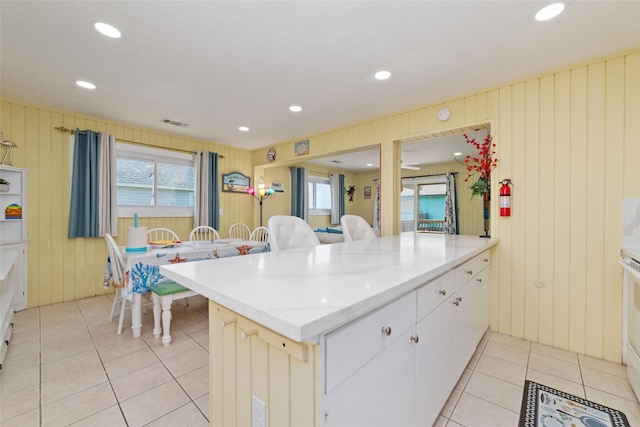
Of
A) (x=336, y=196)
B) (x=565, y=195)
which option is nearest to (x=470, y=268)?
(x=565, y=195)

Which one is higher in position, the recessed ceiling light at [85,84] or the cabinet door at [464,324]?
the recessed ceiling light at [85,84]

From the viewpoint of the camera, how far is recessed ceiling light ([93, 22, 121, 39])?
6.01 ft

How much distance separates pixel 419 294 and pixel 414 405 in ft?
1.54

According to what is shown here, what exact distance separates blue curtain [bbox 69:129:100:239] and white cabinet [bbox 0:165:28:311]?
0.45 m

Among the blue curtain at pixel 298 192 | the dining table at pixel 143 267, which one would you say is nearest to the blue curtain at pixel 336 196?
the blue curtain at pixel 298 192

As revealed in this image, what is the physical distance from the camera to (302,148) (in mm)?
4617

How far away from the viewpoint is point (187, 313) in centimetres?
317

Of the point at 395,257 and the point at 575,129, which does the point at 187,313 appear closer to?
the point at 395,257

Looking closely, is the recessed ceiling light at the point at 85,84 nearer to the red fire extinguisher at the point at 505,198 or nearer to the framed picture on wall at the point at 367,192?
the red fire extinguisher at the point at 505,198

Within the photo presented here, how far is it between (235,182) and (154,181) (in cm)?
137

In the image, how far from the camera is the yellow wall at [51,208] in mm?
3271

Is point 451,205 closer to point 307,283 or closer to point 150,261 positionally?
point 150,261

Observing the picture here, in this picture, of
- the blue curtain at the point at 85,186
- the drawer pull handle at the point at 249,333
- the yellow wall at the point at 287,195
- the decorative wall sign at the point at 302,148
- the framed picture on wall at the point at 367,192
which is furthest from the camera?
the framed picture on wall at the point at 367,192

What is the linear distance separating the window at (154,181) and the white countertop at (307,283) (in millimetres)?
3536
